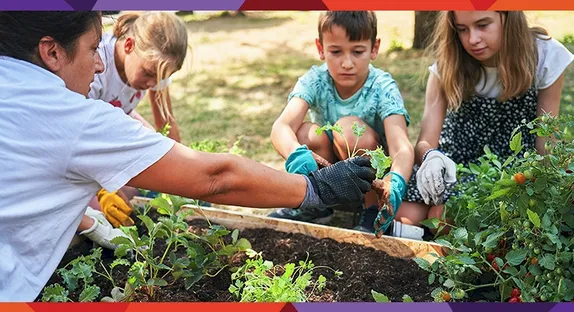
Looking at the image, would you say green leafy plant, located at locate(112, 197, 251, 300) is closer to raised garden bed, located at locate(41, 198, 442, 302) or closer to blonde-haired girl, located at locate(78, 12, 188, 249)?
Result: raised garden bed, located at locate(41, 198, 442, 302)

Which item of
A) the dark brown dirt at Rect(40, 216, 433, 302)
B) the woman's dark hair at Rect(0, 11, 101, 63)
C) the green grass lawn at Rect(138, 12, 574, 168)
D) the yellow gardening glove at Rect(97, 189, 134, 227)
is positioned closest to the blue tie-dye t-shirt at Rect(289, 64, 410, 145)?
the green grass lawn at Rect(138, 12, 574, 168)

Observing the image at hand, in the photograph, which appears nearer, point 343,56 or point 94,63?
point 94,63

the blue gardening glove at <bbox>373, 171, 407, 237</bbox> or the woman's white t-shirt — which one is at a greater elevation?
the woman's white t-shirt

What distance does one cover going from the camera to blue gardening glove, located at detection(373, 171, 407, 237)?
2.30 meters

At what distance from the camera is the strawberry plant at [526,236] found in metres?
1.80

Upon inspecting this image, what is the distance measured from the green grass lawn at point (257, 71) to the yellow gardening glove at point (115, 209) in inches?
30.8

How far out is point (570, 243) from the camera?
180 centimetres

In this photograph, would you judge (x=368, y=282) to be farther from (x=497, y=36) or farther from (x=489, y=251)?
(x=497, y=36)

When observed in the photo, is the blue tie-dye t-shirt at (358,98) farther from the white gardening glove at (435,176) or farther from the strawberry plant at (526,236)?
the strawberry plant at (526,236)

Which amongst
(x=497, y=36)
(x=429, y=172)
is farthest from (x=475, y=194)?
(x=497, y=36)

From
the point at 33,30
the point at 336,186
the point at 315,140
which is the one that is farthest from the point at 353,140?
the point at 33,30

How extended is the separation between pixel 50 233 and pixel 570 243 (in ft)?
4.31

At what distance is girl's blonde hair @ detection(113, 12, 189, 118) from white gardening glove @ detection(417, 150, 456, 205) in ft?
3.58

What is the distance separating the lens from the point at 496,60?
293 centimetres
